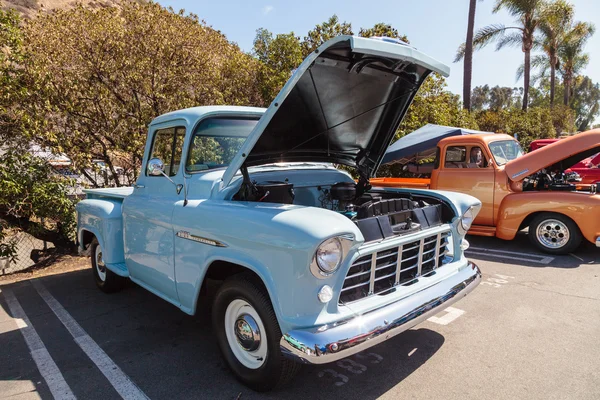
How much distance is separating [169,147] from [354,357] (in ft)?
8.53

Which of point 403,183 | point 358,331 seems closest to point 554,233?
point 403,183

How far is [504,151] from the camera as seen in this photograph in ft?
22.6

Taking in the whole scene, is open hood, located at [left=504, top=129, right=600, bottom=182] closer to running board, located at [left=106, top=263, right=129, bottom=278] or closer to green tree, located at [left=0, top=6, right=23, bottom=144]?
running board, located at [left=106, top=263, right=129, bottom=278]

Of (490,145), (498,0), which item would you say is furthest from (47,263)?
(498,0)

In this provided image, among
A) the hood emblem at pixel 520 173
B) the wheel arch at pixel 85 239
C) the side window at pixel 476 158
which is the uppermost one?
the side window at pixel 476 158

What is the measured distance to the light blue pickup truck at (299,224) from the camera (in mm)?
2238

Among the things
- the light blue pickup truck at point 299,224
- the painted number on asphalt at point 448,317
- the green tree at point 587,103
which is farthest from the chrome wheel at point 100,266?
the green tree at point 587,103

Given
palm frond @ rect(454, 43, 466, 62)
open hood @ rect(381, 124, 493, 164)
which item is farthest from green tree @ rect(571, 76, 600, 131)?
open hood @ rect(381, 124, 493, 164)

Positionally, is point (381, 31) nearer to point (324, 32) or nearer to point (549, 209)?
point (324, 32)

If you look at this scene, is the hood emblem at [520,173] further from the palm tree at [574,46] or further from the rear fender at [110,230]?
the palm tree at [574,46]

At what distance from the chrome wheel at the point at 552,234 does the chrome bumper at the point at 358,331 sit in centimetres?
417

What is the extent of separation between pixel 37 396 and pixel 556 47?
3308 cm

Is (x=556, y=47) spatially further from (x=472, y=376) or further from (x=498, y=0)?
(x=472, y=376)

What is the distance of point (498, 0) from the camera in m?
20.8
